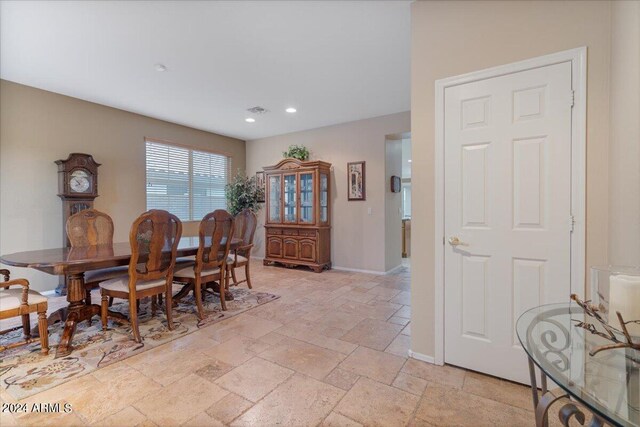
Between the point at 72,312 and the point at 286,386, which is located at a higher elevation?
the point at 72,312

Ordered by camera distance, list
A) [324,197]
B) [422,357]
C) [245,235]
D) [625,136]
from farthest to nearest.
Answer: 1. [324,197]
2. [245,235]
3. [422,357]
4. [625,136]

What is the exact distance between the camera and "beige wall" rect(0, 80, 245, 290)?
3520 millimetres

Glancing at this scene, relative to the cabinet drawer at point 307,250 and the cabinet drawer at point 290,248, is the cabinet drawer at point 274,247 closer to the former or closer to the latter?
the cabinet drawer at point 290,248

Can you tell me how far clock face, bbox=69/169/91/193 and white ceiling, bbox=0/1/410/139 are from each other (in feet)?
3.57

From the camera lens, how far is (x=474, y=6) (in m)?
1.93

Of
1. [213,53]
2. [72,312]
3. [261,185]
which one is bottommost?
[72,312]

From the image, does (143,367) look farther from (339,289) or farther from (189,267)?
(339,289)

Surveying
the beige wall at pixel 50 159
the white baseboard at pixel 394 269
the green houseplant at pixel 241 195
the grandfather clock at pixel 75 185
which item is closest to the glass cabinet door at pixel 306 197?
the green houseplant at pixel 241 195

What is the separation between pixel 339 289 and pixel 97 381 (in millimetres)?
2794

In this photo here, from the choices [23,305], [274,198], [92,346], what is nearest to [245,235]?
[274,198]

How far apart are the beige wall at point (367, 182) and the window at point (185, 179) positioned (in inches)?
77.3

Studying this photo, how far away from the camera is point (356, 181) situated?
17.0 ft

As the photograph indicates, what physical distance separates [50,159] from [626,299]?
5590mm

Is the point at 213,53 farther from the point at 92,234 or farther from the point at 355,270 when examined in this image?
the point at 355,270
